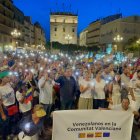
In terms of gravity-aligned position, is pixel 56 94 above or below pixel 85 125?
above

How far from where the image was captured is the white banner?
21.1ft

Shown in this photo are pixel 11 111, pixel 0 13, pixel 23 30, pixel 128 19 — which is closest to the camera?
pixel 11 111

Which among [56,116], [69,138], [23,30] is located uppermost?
[23,30]

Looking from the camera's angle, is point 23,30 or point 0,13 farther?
point 23,30

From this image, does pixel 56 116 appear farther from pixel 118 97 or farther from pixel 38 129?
pixel 118 97

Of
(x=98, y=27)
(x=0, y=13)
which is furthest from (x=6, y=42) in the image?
(x=98, y=27)

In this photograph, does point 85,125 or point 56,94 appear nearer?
point 85,125

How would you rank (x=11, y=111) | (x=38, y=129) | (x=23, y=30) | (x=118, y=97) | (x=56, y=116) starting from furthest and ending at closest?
(x=23, y=30) → (x=118, y=97) → (x=11, y=111) → (x=38, y=129) → (x=56, y=116)

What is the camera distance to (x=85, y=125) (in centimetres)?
643

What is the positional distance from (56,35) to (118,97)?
116 meters

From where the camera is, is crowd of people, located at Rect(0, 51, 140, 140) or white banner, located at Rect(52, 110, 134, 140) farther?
crowd of people, located at Rect(0, 51, 140, 140)

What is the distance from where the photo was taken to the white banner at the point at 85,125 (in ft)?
21.1

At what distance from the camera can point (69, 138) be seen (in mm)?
6461

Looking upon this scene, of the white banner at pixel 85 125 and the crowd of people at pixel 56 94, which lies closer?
the white banner at pixel 85 125
